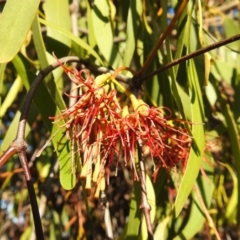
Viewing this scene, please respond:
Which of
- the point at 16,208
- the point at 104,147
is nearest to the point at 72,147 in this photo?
the point at 104,147

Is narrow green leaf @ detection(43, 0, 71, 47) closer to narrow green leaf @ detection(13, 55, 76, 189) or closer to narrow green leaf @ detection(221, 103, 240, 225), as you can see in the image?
narrow green leaf @ detection(13, 55, 76, 189)

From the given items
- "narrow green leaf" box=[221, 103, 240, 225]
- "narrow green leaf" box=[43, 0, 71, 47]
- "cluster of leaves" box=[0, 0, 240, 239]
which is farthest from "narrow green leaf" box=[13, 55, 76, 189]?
"narrow green leaf" box=[221, 103, 240, 225]

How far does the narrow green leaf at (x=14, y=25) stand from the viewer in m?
0.64

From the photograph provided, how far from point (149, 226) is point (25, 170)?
192 mm

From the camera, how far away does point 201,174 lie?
1.06m

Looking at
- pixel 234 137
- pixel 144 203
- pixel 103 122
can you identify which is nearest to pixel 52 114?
pixel 103 122

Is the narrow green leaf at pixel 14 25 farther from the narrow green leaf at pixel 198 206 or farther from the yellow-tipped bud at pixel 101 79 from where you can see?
the narrow green leaf at pixel 198 206

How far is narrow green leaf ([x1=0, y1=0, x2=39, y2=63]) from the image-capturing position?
0.64 meters

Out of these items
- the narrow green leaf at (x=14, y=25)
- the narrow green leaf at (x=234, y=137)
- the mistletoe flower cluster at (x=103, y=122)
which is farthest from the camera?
the narrow green leaf at (x=234, y=137)

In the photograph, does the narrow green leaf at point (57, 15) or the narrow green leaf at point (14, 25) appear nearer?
the narrow green leaf at point (14, 25)

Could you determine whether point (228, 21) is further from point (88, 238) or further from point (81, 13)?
point (88, 238)

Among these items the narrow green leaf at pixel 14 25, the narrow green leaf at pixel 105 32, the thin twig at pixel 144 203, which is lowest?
the thin twig at pixel 144 203

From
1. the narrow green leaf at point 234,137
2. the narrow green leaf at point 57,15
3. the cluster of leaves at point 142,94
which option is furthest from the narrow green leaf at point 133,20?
the narrow green leaf at point 234,137

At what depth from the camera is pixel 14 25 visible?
2.14ft
